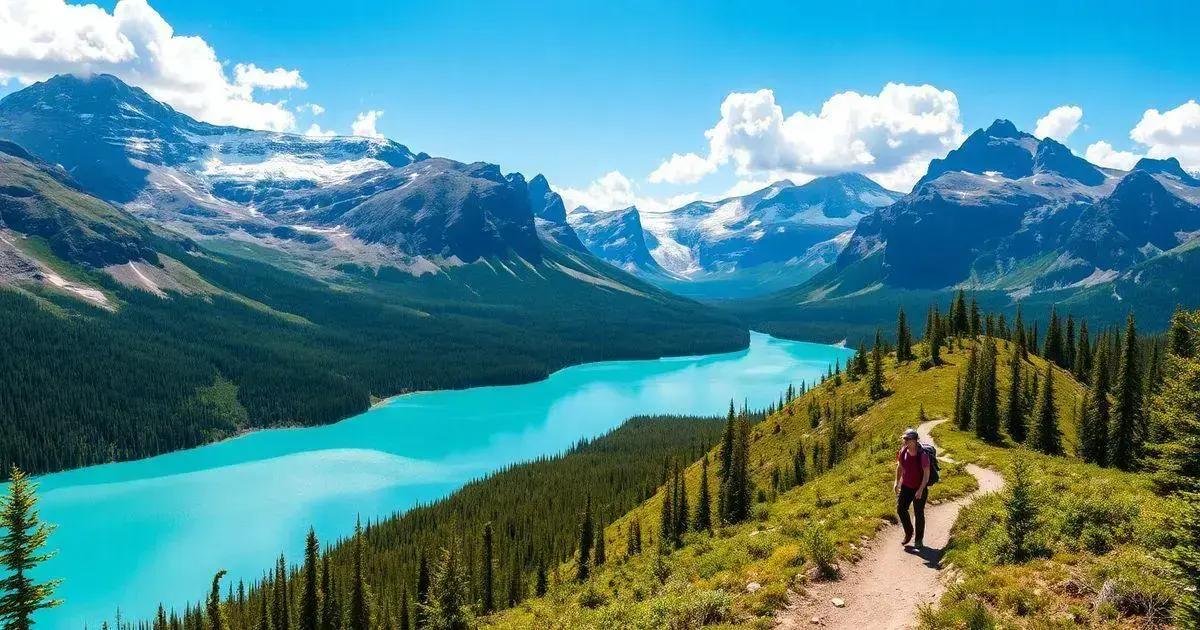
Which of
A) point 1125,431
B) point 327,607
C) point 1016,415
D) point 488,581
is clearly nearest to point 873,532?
point 1016,415

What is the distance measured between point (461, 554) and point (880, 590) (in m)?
71.7

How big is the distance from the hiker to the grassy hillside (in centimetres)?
157

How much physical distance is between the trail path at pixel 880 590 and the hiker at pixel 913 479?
1173 mm

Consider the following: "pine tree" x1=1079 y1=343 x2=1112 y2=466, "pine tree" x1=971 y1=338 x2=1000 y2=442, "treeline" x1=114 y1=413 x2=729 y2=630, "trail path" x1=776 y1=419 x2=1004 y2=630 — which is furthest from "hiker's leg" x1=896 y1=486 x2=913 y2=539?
"pine tree" x1=1079 y1=343 x2=1112 y2=466

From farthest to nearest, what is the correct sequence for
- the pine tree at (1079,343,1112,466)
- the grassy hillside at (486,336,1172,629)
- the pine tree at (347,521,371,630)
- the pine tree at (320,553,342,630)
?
1. the pine tree at (320,553,342,630)
2. the pine tree at (347,521,371,630)
3. the pine tree at (1079,343,1112,466)
4. the grassy hillside at (486,336,1172,629)

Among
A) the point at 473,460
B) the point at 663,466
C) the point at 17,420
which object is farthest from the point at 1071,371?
the point at 17,420

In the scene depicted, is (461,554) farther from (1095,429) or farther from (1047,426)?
(1095,429)

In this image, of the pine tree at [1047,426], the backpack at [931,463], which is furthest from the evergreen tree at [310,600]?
the pine tree at [1047,426]

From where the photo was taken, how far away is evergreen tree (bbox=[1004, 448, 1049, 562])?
68.0 ft

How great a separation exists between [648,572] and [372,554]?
67.9 m

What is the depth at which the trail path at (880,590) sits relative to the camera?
19.7 metres

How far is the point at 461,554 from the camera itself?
84750mm

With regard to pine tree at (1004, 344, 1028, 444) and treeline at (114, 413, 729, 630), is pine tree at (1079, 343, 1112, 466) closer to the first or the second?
pine tree at (1004, 344, 1028, 444)

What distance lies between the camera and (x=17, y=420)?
535ft
